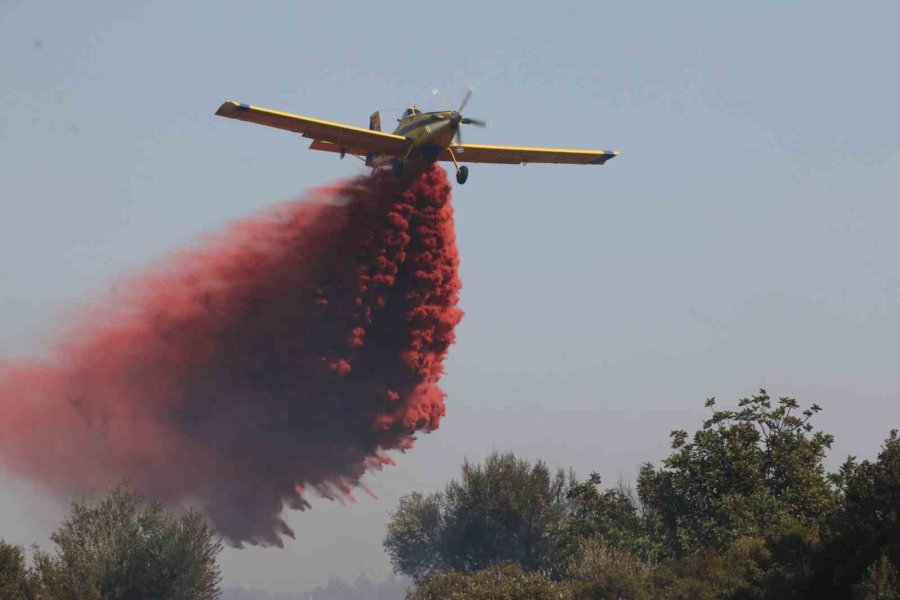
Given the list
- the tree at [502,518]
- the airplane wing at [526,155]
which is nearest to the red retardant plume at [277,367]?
the airplane wing at [526,155]

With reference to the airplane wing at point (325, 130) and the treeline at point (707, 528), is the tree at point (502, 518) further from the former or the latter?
the airplane wing at point (325, 130)

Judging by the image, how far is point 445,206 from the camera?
7081 cm

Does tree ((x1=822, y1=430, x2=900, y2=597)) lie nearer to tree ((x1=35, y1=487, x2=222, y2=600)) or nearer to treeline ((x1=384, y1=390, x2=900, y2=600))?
treeline ((x1=384, y1=390, x2=900, y2=600))

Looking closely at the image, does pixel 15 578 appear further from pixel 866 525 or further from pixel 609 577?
pixel 866 525

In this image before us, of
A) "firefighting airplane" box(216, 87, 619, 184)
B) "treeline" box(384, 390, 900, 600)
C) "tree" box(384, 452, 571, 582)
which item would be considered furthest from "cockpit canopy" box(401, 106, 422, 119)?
"tree" box(384, 452, 571, 582)

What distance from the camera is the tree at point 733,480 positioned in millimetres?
69125

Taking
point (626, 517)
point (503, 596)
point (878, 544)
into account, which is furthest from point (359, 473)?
point (878, 544)

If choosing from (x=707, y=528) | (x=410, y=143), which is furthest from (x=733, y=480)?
(x=410, y=143)

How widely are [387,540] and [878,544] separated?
93219mm

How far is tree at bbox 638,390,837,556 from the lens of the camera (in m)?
69.1

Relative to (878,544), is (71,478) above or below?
above

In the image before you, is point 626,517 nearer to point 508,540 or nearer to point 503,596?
point 508,540

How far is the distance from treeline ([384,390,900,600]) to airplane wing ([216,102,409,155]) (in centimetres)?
2409

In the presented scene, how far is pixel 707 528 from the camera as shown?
6981 centimetres
